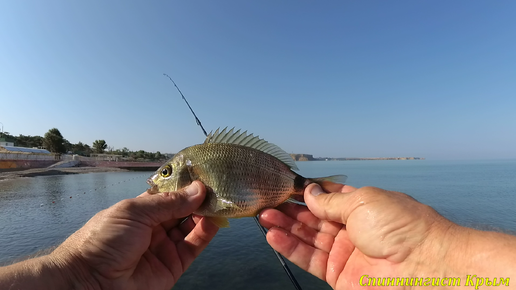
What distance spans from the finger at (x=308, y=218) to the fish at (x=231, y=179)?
0.51ft

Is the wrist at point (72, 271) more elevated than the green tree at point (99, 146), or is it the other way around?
the green tree at point (99, 146)

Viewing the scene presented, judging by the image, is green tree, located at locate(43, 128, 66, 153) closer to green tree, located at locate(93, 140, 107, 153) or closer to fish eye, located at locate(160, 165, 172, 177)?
green tree, located at locate(93, 140, 107, 153)

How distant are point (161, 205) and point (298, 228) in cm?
187

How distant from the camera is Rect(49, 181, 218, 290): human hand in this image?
2178mm

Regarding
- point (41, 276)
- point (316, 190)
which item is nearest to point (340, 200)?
point (316, 190)

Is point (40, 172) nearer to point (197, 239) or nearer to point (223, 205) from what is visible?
point (197, 239)

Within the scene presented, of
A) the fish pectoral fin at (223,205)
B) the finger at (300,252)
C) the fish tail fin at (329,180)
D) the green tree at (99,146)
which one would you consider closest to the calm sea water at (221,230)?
the finger at (300,252)

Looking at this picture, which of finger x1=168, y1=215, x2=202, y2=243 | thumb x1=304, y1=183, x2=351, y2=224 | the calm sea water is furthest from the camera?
the calm sea water

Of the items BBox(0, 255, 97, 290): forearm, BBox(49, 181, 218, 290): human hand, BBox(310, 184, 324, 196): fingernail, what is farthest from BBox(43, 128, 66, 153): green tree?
BBox(310, 184, 324, 196): fingernail

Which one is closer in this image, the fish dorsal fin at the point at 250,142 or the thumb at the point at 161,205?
the thumb at the point at 161,205

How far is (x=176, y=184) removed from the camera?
3203 mm

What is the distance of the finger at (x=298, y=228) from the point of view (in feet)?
10.4

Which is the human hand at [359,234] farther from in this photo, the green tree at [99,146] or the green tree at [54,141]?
the green tree at [99,146]

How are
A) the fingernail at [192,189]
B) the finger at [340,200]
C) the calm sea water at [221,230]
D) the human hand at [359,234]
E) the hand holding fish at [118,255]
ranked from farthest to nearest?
the calm sea water at [221,230], the fingernail at [192,189], the finger at [340,200], the human hand at [359,234], the hand holding fish at [118,255]
